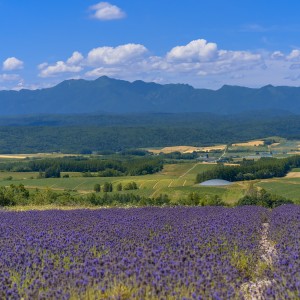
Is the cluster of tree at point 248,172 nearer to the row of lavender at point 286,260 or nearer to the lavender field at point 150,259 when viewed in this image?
the row of lavender at point 286,260

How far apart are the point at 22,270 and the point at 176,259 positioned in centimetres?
187

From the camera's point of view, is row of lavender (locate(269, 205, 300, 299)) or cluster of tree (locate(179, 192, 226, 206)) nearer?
row of lavender (locate(269, 205, 300, 299))

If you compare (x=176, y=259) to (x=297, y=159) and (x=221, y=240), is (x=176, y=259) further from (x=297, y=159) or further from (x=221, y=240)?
(x=297, y=159)

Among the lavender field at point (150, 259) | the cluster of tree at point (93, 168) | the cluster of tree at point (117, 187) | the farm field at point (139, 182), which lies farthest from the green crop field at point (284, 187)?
the lavender field at point (150, 259)

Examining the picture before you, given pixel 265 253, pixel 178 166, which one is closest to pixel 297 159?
pixel 178 166

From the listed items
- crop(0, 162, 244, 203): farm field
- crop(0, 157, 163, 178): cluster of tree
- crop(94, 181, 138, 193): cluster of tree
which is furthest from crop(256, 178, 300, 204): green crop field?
crop(0, 157, 163, 178): cluster of tree

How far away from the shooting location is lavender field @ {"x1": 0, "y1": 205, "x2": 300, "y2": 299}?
5215mm

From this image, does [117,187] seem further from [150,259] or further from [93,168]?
[150,259]

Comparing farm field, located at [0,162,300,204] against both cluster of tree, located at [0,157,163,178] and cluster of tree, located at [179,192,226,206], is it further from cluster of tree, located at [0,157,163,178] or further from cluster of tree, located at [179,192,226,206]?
cluster of tree, located at [179,192,226,206]

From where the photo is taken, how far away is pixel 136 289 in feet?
17.2

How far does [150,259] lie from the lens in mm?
6246

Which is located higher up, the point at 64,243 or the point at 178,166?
the point at 64,243

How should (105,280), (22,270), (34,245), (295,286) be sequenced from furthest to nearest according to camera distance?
(34,245) < (22,270) < (105,280) < (295,286)

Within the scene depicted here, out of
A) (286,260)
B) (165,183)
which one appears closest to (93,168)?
(165,183)
